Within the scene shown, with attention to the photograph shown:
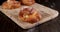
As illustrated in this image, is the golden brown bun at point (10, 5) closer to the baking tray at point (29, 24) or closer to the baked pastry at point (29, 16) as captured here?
the baking tray at point (29, 24)

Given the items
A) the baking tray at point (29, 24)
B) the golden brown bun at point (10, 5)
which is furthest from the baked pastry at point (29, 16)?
the golden brown bun at point (10, 5)

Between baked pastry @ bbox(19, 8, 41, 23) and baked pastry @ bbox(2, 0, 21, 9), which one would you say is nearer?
baked pastry @ bbox(19, 8, 41, 23)

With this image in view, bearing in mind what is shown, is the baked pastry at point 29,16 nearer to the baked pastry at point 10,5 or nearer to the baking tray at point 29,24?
the baking tray at point 29,24

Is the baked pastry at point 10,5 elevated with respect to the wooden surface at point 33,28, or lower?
elevated

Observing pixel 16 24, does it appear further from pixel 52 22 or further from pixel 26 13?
pixel 52 22

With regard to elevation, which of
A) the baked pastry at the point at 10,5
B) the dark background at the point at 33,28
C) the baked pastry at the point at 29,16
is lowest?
the dark background at the point at 33,28

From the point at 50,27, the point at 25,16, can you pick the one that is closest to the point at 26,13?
Answer: the point at 25,16

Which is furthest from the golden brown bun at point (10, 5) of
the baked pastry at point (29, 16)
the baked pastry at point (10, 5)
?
the baked pastry at point (29, 16)

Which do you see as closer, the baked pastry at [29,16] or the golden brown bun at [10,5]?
the baked pastry at [29,16]

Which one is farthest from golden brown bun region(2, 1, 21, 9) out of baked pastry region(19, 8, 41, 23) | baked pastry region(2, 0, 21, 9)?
baked pastry region(19, 8, 41, 23)

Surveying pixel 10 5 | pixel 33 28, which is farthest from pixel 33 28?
pixel 10 5

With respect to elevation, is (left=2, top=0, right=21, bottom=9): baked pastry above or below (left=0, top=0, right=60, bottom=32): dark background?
above

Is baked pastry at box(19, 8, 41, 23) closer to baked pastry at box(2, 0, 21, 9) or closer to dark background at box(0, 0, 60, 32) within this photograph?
dark background at box(0, 0, 60, 32)
